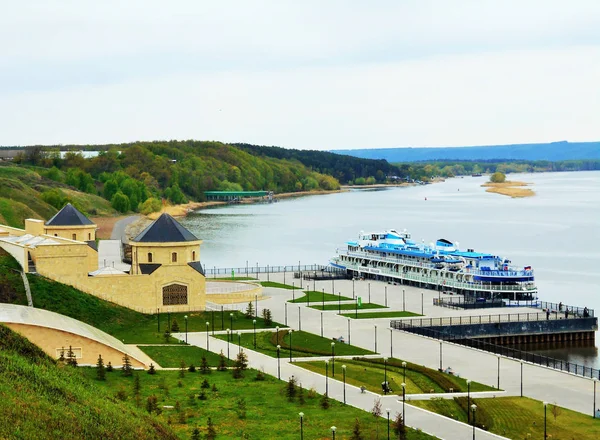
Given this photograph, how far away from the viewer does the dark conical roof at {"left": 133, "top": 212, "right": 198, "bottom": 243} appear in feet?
215

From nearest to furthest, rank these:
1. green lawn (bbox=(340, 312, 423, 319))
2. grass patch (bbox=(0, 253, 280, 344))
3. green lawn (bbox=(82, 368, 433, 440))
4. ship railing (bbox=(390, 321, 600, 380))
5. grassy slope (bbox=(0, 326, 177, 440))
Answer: grassy slope (bbox=(0, 326, 177, 440)) → green lawn (bbox=(82, 368, 433, 440)) → ship railing (bbox=(390, 321, 600, 380)) → grass patch (bbox=(0, 253, 280, 344)) → green lawn (bbox=(340, 312, 423, 319))

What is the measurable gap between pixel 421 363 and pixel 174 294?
1969 centimetres

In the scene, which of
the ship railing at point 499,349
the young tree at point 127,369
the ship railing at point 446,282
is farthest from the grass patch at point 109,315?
the ship railing at point 446,282

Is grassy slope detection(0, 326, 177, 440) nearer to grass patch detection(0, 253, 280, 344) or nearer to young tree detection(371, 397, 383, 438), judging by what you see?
young tree detection(371, 397, 383, 438)

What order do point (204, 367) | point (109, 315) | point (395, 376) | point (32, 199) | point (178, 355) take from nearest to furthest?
1. point (395, 376)
2. point (204, 367)
3. point (178, 355)
4. point (109, 315)
5. point (32, 199)

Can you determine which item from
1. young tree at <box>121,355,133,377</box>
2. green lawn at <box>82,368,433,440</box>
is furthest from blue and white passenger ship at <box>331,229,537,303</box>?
young tree at <box>121,355,133,377</box>

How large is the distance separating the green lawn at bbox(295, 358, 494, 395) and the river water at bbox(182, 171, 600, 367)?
475 inches

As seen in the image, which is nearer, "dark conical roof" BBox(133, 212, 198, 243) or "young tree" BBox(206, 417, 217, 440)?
"young tree" BBox(206, 417, 217, 440)

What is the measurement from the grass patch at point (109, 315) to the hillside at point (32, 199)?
3924cm

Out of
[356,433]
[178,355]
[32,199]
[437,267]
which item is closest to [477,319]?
[437,267]

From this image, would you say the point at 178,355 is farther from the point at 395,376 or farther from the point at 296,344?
the point at 395,376

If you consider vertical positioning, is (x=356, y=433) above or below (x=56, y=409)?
below

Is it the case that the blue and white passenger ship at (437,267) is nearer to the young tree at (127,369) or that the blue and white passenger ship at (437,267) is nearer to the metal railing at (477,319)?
the metal railing at (477,319)

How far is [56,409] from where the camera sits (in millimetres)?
30766
